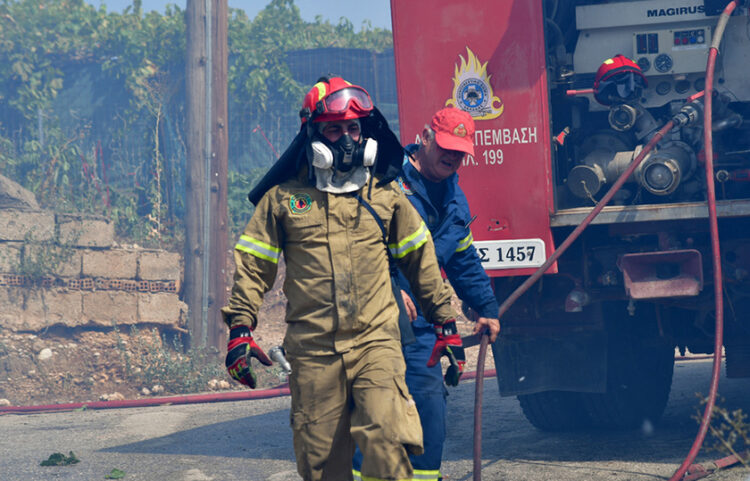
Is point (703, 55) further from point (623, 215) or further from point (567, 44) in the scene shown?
point (623, 215)

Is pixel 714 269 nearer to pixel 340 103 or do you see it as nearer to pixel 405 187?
pixel 405 187

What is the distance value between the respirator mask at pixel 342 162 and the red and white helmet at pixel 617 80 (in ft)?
7.95

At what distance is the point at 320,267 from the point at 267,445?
320 centimetres

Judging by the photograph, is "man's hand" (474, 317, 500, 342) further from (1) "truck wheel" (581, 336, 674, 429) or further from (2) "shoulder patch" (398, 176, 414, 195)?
(1) "truck wheel" (581, 336, 674, 429)

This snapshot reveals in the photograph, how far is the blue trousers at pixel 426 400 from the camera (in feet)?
13.5

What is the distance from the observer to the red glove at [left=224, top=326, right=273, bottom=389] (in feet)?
11.5

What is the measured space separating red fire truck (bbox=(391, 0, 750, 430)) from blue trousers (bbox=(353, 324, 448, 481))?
1294mm

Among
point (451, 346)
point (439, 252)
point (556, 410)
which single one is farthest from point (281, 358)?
point (556, 410)

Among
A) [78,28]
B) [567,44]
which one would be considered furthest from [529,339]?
[78,28]

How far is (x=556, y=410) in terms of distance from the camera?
6.45 m

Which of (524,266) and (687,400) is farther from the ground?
(524,266)

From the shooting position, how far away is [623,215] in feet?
17.5

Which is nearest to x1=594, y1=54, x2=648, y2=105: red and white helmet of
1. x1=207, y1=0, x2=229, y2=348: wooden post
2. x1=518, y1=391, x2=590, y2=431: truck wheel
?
x1=518, y1=391, x2=590, y2=431: truck wheel

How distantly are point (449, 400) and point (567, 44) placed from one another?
3.14 meters
